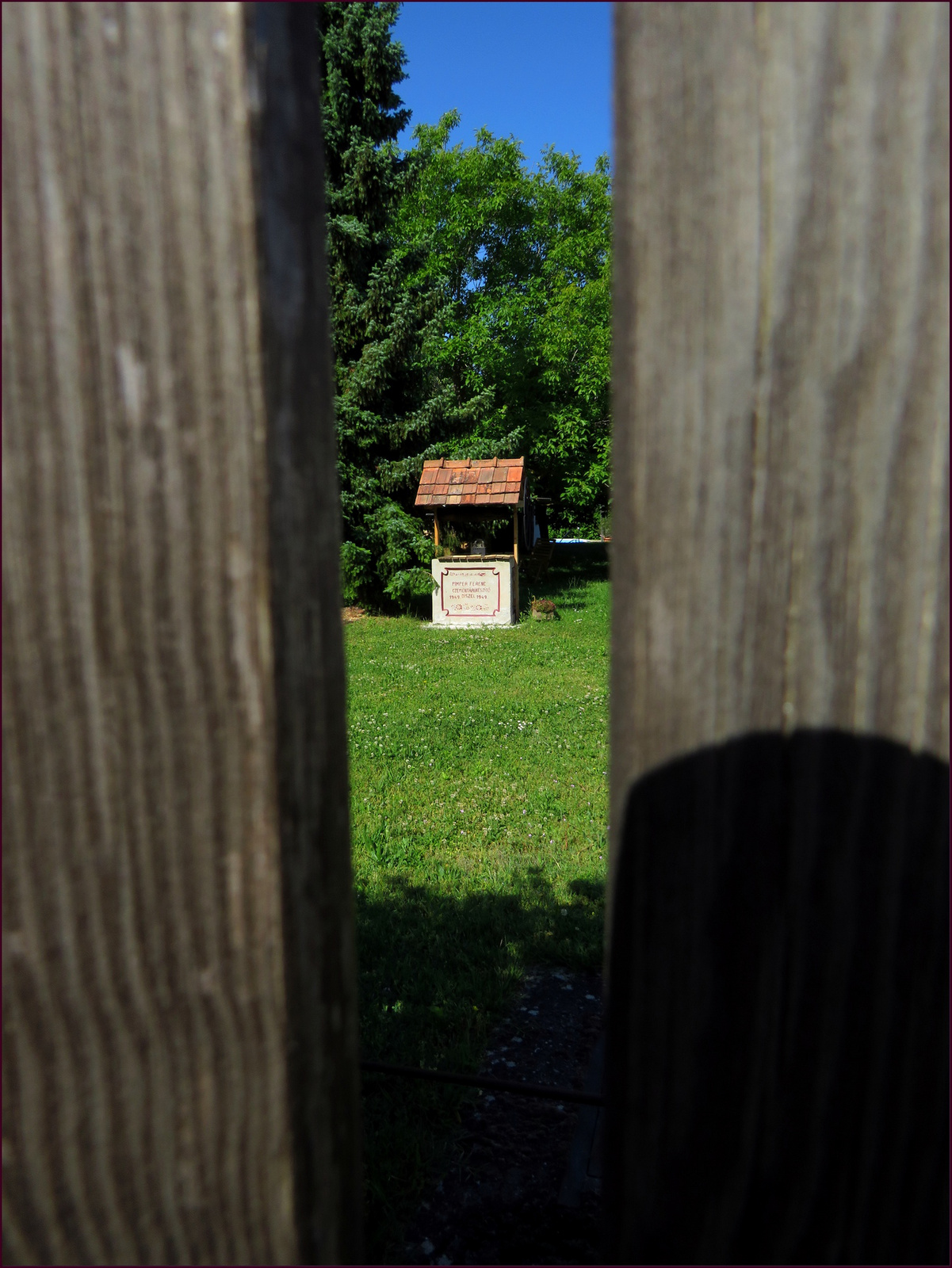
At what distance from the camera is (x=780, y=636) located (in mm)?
646

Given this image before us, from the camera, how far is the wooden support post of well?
0.60 metres

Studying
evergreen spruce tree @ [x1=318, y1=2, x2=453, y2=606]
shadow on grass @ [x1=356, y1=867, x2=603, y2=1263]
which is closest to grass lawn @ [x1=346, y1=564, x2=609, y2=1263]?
shadow on grass @ [x1=356, y1=867, x2=603, y2=1263]

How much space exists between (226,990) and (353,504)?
1589 centimetres

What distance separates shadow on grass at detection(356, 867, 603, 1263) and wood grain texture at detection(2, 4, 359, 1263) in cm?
171

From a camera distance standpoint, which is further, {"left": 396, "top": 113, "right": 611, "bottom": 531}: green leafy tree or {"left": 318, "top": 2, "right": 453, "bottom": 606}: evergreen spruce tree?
{"left": 396, "top": 113, "right": 611, "bottom": 531}: green leafy tree

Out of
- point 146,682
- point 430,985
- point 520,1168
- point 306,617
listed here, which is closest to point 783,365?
point 306,617

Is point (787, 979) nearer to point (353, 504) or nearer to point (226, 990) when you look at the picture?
point (226, 990)

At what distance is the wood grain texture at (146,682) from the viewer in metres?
0.62

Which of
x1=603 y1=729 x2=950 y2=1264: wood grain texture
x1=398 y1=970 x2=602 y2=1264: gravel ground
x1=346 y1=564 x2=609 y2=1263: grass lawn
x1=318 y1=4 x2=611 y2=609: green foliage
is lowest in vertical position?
x1=398 y1=970 x2=602 y2=1264: gravel ground

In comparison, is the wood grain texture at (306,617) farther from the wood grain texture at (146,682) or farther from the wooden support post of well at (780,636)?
the wooden support post of well at (780,636)

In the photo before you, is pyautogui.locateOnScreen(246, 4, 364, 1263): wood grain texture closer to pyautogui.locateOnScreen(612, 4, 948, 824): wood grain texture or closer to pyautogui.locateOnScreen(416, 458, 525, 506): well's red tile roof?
pyautogui.locateOnScreen(612, 4, 948, 824): wood grain texture

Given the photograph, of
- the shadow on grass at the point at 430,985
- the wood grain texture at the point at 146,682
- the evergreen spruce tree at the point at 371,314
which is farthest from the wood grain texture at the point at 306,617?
the evergreen spruce tree at the point at 371,314

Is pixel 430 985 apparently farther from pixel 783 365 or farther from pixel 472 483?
pixel 472 483

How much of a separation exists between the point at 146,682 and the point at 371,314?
55.9ft
